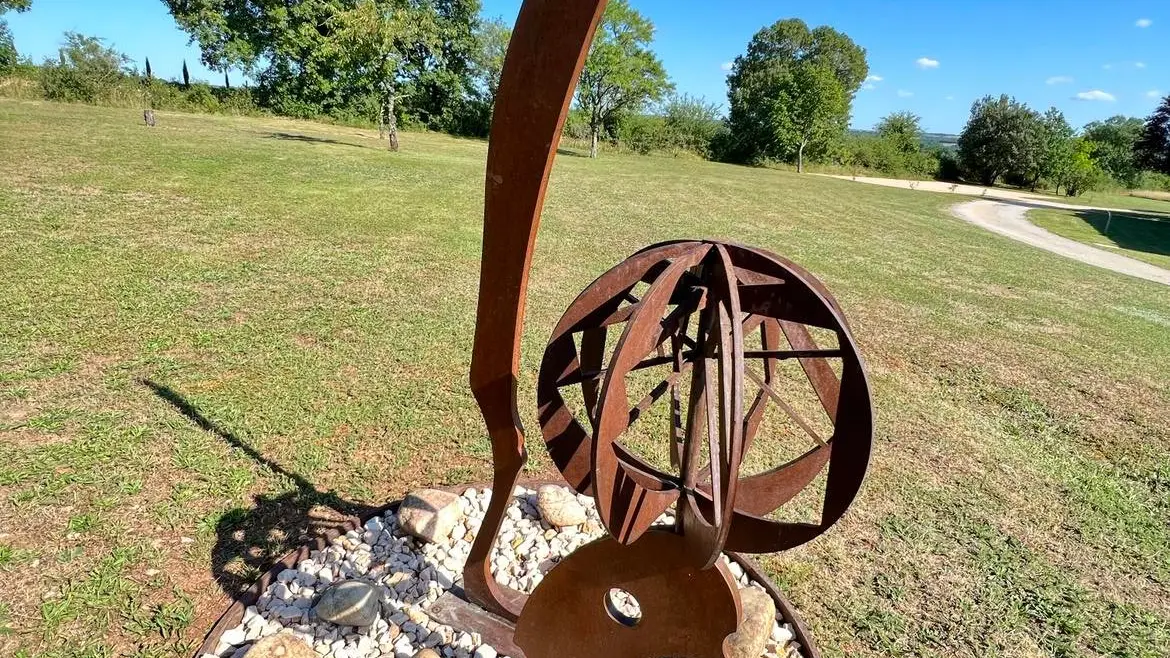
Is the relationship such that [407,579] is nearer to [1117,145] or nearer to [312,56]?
[312,56]

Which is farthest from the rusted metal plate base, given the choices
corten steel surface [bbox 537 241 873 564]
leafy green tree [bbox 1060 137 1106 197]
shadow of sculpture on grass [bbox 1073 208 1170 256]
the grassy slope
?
leafy green tree [bbox 1060 137 1106 197]

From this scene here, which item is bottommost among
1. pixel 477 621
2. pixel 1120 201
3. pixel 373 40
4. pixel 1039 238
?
pixel 477 621

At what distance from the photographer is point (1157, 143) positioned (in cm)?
3067

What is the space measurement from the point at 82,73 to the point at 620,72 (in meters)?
25.9

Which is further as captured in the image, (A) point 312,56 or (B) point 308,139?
(A) point 312,56

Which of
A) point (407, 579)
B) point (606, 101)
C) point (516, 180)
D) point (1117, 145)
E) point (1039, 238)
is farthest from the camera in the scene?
point (1117, 145)

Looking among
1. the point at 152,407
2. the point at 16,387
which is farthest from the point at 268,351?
the point at 16,387

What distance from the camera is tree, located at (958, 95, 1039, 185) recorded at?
40.2 meters

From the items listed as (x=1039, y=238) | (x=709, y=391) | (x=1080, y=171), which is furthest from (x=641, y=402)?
(x=1080, y=171)

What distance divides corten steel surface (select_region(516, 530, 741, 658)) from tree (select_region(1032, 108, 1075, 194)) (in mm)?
47334

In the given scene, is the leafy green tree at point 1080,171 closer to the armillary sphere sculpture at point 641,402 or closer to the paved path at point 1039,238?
the paved path at point 1039,238

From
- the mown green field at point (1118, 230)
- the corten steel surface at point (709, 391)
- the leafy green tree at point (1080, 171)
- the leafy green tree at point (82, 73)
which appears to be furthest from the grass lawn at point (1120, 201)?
the leafy green tree at point (82, 73)

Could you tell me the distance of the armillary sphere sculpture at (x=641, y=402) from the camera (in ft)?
6.29

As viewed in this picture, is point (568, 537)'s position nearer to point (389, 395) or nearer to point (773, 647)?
point (773, 647)
